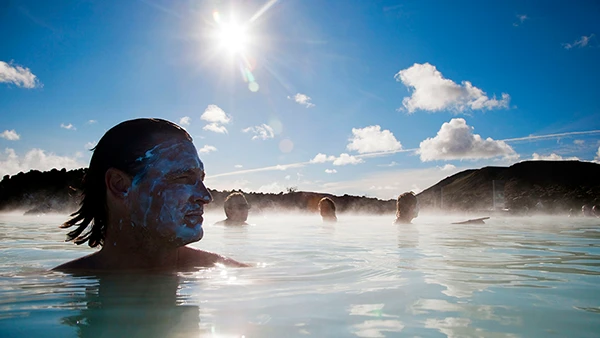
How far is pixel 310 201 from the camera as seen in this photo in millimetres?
48156

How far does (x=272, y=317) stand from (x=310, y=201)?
1810 inches

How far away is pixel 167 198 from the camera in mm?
3678

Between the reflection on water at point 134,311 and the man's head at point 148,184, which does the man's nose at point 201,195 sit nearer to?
the man's head at point 148,184

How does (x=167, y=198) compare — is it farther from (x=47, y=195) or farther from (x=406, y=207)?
(x=47, y=195)

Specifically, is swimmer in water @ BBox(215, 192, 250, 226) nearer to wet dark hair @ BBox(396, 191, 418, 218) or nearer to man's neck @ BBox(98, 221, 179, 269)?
wet dark hair @ BBox(396, 191, 418, 218)

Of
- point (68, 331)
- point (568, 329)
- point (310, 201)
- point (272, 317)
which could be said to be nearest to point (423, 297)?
point (568, 329)

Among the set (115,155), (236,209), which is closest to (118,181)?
(115,155)

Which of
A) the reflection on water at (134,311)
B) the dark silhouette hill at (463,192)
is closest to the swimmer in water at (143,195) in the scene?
the reflection on water at (134,311)

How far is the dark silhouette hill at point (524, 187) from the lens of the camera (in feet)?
191

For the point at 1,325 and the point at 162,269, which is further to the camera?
the point at 162,269

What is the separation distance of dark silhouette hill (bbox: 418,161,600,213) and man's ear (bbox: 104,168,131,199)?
59.7 meters

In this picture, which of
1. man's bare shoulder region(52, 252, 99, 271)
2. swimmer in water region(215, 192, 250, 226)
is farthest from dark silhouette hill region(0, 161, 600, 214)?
man's bare shoulder region(52, 252, 99, 271)

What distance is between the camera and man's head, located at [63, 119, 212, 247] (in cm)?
367

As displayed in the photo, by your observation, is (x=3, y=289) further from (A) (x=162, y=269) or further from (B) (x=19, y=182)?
(B) (x=19, y=182)
